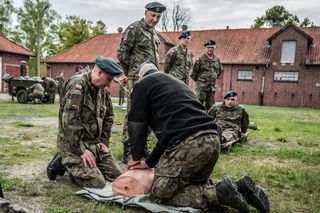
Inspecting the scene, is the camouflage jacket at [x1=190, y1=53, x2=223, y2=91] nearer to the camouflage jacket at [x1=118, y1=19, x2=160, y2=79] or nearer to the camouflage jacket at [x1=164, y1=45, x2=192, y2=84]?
the camouflage jacket at [x1=164, y1=45, x2=192, y2=84]

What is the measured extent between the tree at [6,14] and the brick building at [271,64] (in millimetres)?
24204

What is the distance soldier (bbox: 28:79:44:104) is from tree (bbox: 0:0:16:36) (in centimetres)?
3223

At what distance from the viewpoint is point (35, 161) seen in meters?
5.40

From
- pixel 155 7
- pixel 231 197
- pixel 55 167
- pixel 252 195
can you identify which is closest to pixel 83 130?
pixel 55 167

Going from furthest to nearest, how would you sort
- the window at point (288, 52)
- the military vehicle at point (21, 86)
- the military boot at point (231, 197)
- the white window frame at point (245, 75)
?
the white window frame at point (245, 75) → the window at point (288, 52) → the military vehicle at point (21, 86) → the military boot at point (231, 197)

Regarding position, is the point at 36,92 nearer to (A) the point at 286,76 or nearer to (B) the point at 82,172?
(B) the point at 82,172

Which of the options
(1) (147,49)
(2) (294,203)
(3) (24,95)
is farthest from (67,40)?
(2) (294,203)

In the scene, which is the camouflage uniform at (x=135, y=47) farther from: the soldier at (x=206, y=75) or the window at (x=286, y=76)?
the window at (x=286, y=76)

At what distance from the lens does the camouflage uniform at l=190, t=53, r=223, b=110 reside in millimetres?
8633

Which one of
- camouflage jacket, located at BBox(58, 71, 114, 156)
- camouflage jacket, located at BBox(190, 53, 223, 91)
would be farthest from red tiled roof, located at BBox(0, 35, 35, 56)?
camouflage jacket, located at BBox(58, 71, 114, 156)

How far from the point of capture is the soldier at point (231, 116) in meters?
7.43

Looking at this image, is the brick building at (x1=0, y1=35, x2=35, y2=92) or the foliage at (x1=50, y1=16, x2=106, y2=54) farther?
the foliage at (x1=50, y1=16, x2=106, y2=54)

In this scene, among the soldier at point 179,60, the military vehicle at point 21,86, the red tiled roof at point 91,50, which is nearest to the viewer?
the soldier at point 179,60

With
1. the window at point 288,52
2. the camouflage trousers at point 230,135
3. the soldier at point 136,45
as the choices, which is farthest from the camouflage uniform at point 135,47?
the window at point 288,52
